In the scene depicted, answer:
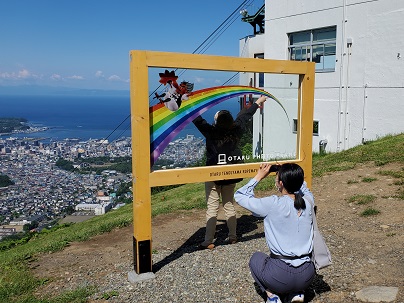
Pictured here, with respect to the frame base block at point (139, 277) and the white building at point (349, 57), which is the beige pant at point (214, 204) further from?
the white building at point (349, 57)

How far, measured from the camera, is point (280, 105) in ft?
20.7

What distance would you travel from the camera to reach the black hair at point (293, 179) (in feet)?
12.2

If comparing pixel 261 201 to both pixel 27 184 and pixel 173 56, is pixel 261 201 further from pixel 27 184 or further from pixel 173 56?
pixel 27 184

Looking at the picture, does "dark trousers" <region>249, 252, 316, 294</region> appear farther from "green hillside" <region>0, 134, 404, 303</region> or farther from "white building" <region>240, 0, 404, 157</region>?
"white building" <region>240, 0, 404, 157</region>

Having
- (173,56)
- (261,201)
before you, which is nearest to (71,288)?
(261,201)

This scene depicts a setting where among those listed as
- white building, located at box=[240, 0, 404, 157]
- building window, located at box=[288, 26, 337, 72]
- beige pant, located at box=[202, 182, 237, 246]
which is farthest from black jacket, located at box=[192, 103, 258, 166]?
building window, located at box=[288, 26, 337, 72]

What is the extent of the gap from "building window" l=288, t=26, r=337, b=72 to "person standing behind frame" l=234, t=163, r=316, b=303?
48.9ft

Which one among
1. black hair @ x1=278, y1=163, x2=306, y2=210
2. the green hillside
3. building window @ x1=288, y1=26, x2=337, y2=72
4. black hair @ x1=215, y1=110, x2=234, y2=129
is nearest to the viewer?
black hair @ x1=278, y1=163, x2=306, y2=210

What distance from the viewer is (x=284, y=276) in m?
3.77

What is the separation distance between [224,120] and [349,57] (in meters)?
12.7

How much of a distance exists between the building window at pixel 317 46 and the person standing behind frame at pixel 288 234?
14894mm

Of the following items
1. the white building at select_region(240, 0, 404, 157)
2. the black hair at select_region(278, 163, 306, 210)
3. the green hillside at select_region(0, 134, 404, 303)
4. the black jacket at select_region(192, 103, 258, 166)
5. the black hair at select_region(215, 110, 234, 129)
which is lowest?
the green hillside at select_region(0, 134, 404, 303)

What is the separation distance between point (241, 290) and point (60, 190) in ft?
116

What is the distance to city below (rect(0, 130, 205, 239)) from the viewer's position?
5.79 metres
